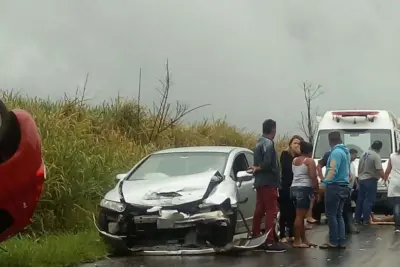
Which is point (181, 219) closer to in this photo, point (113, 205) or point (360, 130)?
point (113, 205)

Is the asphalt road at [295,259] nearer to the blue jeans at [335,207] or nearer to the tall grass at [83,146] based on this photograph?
the blue jeans at [335,207]

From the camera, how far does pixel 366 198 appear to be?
15.8 metres

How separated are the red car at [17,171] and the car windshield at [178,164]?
19.5 ft

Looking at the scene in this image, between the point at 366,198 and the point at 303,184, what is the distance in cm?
477

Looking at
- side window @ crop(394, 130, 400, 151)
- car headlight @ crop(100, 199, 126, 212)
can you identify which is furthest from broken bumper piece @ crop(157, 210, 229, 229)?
side window @ crop(394, 130, 400, 151)

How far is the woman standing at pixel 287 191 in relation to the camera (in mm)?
12117

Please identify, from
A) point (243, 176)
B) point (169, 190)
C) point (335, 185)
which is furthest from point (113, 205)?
point (335, 185)

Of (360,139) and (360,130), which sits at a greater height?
(360,130)

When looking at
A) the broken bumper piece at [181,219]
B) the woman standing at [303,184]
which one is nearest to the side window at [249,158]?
the woman standing at [303,184]

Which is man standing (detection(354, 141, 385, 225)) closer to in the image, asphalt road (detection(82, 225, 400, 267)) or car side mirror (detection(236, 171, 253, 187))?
asphalt road (detection(82, 225, 400, 267))

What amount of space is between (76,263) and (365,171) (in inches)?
305

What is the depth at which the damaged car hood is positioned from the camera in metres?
10.3

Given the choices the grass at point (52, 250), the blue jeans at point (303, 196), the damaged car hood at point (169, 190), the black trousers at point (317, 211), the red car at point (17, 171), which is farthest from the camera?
the black trousers at point (317, 211)

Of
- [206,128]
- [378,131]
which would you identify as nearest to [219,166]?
[378,131]
